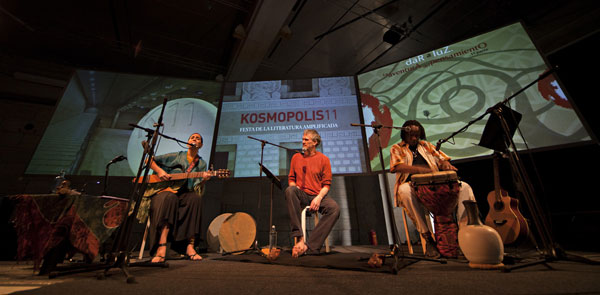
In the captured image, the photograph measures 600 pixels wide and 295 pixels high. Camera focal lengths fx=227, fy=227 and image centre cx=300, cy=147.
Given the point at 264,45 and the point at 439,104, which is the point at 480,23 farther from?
the point at 264,45

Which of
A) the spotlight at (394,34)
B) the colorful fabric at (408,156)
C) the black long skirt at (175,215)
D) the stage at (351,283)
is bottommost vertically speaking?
the stage at (351,283)

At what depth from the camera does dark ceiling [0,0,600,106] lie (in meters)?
4.29

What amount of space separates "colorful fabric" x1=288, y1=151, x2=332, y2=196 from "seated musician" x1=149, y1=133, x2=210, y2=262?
107 centimetres

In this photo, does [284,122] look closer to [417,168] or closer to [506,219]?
[417,168]

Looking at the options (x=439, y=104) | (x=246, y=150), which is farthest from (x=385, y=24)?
(x=246, y=150)

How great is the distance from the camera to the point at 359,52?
19.0 feet

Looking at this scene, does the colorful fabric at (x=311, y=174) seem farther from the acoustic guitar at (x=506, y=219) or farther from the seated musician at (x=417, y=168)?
the acoustic guitar at (x=506, y=219)

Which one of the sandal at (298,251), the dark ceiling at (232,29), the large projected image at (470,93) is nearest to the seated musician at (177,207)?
the sandal at (298,251)

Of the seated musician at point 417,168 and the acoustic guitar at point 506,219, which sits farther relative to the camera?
the seated musician at point 417,168

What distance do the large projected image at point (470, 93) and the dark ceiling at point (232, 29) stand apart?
0.61m

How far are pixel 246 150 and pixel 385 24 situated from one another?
13.3 ft

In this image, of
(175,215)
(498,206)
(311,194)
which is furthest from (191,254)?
(498,206)

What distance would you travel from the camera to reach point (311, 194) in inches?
104

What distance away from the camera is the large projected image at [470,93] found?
2.88 m
